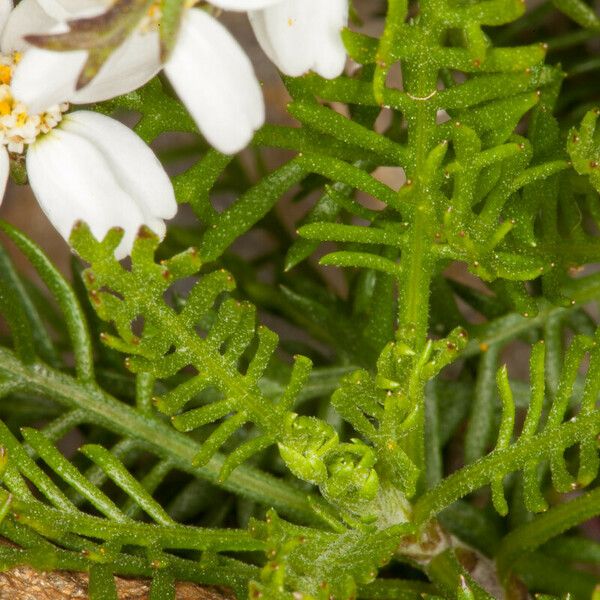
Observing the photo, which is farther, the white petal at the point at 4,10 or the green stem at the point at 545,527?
the green stem at the point at 545,527

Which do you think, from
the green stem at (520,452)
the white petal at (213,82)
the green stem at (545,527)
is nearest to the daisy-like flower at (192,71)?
the white petal at (213,82)

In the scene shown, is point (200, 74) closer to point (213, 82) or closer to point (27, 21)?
point (213, 82)

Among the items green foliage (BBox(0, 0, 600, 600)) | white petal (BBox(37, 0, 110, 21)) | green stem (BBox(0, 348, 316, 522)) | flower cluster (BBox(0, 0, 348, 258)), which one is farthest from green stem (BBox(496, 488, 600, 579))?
white petal (BBox(37, 0, 110, 21))

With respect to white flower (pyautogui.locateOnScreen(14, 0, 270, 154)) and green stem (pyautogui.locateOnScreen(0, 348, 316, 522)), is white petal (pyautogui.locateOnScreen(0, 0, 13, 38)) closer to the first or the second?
white flower (pyautogui.locateOnScreen(14, 0, 270, 154))

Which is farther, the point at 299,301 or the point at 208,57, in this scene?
the point at 299,301

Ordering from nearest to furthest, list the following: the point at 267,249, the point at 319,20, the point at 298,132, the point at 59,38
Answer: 1. the point at 59,38
2. the point at 319,20
3. the point at 298,132
4. the point at 267,249

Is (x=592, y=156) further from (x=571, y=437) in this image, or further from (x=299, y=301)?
(x=299, y=301)

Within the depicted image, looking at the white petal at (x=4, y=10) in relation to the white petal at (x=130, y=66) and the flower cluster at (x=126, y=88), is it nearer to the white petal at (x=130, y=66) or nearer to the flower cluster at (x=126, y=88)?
the flower cluster at (x=126, y=88)

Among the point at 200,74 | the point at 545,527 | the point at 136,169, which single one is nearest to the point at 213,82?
the point at 200,74

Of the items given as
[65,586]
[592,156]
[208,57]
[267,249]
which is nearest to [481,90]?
[592,156]
